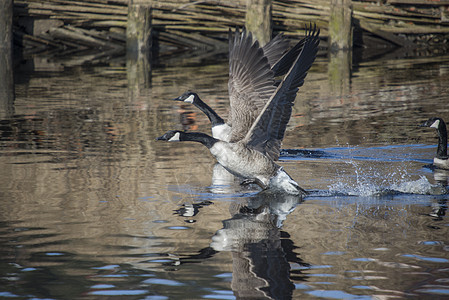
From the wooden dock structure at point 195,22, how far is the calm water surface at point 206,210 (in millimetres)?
9770

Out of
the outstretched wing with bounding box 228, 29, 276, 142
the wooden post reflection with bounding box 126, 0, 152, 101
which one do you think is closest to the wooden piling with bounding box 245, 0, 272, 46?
the wooden post reflection with bounding box 126, 0, 152, 101

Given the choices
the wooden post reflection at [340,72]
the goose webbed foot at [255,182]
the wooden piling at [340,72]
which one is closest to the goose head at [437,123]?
the goose webbed foot at [255,182]

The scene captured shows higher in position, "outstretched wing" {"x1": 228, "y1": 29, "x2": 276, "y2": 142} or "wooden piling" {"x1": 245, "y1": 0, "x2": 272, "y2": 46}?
"wooden piling" {"x1": 245, "y1": 0, "x2": 272, "y2": 46}

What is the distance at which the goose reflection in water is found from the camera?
4224mm

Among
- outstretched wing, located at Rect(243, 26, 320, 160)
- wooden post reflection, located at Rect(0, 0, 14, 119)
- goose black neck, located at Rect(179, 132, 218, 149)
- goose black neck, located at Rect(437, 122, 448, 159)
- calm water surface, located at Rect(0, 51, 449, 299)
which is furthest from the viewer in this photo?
wooden post reflection, located at Rect(0, 0, 14, 119)

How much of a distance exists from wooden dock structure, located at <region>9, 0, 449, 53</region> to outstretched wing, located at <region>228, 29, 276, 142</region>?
1212 cm

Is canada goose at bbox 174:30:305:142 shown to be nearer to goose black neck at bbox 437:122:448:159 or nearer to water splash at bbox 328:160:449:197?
water splash at bbox 328:160:449:197

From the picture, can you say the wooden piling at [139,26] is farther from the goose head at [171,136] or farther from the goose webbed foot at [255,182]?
the goose webbed foot at [255,182]

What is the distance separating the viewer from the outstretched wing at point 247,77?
8.72 metres

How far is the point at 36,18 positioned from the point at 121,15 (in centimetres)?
285

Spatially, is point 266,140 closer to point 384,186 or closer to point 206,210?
point 384,186

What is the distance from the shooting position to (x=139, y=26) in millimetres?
20797

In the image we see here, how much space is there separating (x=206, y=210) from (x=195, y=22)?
1735 cm

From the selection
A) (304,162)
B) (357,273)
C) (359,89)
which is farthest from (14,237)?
(359,89)
